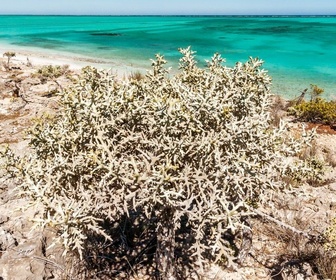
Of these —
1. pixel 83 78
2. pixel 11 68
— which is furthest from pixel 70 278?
pixel 11 68

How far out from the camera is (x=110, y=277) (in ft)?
18.2

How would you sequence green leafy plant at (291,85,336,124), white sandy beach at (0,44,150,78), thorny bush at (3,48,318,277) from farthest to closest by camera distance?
white sandy beach at (0,44,150,78), green leafy plant at (291,85,336,124), thorny bush at (3,48,318,277)

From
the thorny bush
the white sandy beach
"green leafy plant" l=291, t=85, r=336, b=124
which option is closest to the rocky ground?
the thorny bush

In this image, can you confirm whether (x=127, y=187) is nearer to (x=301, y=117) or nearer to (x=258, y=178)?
(x=258, y=178)

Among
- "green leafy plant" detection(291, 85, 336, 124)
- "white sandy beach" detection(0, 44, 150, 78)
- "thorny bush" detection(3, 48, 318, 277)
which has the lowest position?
"white sandy beach" detection(0, 44, 150, 78)

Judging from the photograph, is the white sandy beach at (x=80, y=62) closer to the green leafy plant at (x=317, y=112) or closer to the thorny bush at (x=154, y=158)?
the green leafy plant at (x=317, y=112)

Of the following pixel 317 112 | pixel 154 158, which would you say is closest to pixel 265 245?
pixel 154 158

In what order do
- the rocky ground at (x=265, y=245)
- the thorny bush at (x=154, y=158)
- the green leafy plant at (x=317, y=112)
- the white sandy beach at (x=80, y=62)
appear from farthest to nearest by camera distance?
the white sandy beach at (x=80, y=62)
the green leafy plant at (x=317, y=112)
the rocky ground at (x=265, y=245)
the thorny bush at (x=154, y=158)

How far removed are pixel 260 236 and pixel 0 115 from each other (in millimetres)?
11357

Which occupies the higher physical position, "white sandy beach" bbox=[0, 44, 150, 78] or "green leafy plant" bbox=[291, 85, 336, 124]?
"green leafy plant" bbox=[291, 85, 336, 124]

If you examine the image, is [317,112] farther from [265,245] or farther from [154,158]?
[154,158]

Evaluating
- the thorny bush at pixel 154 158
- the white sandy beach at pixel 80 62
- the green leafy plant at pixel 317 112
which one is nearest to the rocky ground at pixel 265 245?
the thorny bush at pixel 154 158

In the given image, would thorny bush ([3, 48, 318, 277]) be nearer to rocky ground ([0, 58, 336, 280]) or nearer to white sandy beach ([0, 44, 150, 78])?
rocky ground ([0, 58, 336, 280])

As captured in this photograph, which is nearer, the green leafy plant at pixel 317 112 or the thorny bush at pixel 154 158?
the thorny bush at pixel 154 158
